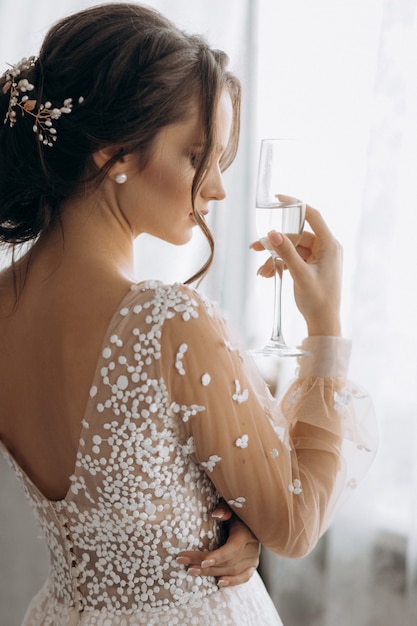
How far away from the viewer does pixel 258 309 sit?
2.50m

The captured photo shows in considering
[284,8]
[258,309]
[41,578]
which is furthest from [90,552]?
[284,8]

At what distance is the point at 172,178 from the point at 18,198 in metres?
0.25

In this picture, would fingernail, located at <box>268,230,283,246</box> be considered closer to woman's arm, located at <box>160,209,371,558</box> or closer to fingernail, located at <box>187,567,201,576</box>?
woman's arm, located at <box>160,209,371,558</box>

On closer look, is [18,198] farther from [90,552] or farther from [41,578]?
[41,578]

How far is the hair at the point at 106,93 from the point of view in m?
1.05

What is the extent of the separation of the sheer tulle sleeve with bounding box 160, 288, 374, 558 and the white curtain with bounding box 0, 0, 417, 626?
71 centimetres

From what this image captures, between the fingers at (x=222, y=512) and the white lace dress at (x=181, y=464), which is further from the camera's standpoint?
the fingers at (x=222, y=512)

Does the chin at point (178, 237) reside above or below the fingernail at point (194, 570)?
above

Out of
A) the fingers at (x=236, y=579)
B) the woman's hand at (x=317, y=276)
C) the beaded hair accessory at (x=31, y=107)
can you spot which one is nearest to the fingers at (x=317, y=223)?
the woman's hand at (x=317, y=276)

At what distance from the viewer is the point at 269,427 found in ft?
3.47

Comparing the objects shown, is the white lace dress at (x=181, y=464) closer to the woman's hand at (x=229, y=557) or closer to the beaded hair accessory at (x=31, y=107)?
the woman's hand at (x=229, y=557)

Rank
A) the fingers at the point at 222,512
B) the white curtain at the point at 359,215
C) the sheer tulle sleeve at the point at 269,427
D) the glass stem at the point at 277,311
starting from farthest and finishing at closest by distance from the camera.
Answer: the white curtain at the point at 359,215
the glass stem at the point at 277,311
the fingers at the point at 222,512
the sheer tulle sleeve at the point at 269,427

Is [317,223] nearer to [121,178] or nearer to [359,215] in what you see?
[121,178]

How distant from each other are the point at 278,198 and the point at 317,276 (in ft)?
0.43
